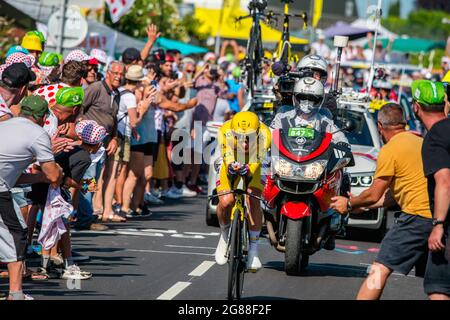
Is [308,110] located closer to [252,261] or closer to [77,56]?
[252,261]

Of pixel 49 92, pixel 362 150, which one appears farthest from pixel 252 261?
pixel 362 150

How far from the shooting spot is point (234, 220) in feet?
36.2

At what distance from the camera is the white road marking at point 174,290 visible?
11016 mm

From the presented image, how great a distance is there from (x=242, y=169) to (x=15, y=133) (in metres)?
2.27

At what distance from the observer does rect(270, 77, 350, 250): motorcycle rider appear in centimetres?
1292

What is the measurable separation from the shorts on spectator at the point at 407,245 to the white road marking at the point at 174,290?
94.7 inches

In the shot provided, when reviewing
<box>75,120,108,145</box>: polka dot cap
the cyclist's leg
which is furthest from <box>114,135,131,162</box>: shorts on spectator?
the cyclist's leg

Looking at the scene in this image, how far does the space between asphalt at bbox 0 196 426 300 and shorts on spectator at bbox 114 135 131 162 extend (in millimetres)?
988

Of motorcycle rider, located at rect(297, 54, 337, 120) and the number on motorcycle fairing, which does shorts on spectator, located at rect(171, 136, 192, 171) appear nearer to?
motorcycle rider, located at rect(297, 54, 337, 120)

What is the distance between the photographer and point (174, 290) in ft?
37.7

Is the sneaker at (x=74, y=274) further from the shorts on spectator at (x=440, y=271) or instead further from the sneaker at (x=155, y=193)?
the sneaker at (x=155, y=193)

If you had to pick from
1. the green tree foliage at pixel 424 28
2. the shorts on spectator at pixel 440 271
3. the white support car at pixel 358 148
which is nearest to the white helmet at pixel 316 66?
the white support car at pixel 358 148
